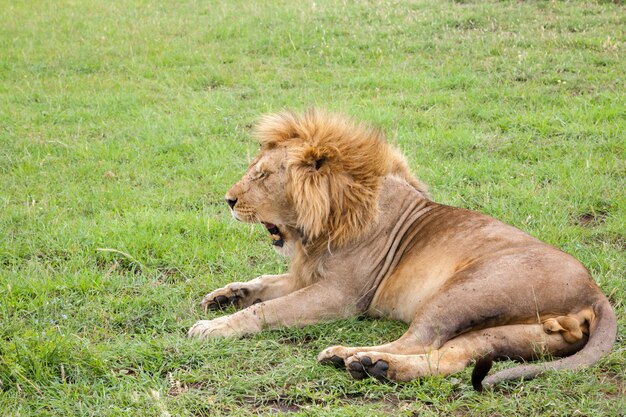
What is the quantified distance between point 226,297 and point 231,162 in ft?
7.88

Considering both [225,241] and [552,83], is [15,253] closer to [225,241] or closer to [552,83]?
[225,241]

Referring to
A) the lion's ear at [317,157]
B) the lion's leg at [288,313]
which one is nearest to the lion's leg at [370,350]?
the lion's leg at [288,313]

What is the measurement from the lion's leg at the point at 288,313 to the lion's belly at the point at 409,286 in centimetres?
15

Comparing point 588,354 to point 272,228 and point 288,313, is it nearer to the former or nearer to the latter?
point 288,313

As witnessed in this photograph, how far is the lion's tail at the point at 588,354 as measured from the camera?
3314 millimetres

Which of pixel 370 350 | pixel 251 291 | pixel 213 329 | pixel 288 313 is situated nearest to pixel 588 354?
pixel 370 350

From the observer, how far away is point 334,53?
31.6 feet

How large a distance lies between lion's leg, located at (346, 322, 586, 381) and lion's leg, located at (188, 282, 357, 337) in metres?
0.65

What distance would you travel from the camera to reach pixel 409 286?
4051 mm

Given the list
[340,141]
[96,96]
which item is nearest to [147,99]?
[96,96]

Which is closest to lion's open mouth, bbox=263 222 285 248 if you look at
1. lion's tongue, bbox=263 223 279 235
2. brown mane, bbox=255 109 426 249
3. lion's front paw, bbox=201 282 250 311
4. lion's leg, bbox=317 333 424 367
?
lion's tongue, bbox=263 223 279 235

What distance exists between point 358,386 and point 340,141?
1.41 metres

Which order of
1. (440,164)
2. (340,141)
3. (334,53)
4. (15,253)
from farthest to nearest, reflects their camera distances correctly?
(334,53) < (440,164) < (15,253) < (340,141)

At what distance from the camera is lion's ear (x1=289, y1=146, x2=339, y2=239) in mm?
4184
